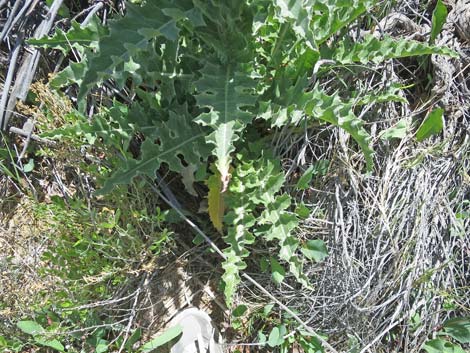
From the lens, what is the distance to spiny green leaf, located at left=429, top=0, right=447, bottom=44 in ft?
6.30

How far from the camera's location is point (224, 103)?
164cm

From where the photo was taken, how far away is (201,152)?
69.7 inches

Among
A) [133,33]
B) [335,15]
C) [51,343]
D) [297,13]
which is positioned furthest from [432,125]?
[51,343]

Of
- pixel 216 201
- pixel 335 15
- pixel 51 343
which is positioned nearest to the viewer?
pixel 335 15

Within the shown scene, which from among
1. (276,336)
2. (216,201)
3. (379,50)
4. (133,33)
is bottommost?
(276,336)

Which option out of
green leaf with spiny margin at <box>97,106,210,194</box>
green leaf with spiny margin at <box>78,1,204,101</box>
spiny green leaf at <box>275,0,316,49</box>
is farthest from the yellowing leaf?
spiny green leaf at <box>275,0,316,49</box>

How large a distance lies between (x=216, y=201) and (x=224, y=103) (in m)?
0.36

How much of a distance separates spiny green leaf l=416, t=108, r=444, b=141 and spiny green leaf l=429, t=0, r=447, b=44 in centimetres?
27

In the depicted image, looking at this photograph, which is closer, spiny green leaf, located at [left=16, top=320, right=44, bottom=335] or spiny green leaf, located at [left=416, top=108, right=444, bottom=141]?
spiny green leaf, located at [left=416, top=108, right=444, bottom=141]

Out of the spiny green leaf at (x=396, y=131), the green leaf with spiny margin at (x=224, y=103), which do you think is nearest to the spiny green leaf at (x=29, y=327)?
the green leaf with spiny margin at (x=224, y=103)

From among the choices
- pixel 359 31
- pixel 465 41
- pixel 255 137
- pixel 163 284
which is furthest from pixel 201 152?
pixel 465 41

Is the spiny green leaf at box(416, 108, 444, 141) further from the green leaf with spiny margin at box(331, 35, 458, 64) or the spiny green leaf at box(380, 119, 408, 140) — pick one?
the green leaf with spiny margin at box(331, 35, 458, 64)

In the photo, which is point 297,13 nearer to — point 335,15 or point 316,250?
point 335,15

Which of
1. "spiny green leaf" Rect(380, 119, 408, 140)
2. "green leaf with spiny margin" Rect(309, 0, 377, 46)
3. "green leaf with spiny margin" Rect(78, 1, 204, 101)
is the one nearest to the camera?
"green leaf with spiny margin" Rect(78, 1, 204, 101)
